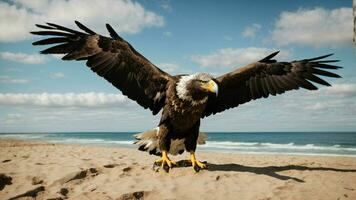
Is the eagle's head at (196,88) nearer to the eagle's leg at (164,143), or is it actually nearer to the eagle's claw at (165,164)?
the eagle's leg at (164,143)

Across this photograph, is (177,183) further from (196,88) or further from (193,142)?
(196,88)

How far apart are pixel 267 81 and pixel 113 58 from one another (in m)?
3.04

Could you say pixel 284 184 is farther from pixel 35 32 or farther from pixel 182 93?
pixel 35 32

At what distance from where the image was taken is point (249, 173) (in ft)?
16.7

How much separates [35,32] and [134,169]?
2844 mm

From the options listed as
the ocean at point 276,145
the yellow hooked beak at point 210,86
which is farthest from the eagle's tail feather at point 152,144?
the ocean at point 276,145

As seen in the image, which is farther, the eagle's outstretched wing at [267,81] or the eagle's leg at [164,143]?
the eagle's outstretched wing at [267,81]

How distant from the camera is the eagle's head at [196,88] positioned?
5109 millimetres

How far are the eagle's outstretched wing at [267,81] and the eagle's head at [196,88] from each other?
0.96 metres

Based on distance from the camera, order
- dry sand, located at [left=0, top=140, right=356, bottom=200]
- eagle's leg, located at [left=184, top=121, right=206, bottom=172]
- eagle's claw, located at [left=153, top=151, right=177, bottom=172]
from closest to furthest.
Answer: dry sand, located at [left=0, top=140, right=356, bottom=200] < eagle's claw, located at [left=153, top=151, right=177, bottom=172] < eagle's leg, located at [left=184, top=121, right=206, bottom=172]

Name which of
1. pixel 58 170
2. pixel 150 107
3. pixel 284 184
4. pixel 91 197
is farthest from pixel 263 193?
pixel 58 170

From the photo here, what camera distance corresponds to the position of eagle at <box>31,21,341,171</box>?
5301mm

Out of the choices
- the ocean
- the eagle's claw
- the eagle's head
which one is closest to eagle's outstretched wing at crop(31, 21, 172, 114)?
the eagle's head

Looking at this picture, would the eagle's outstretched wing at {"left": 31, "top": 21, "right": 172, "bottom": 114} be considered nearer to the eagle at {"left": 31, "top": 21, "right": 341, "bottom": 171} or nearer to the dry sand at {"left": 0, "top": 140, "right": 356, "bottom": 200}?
the eagle at {"left": 31, "top": 21, "right": 341, "bottom": 171}
